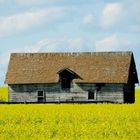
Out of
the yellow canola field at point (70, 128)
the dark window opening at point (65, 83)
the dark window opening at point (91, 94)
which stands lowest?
the yellow canola field at point (70, 128)

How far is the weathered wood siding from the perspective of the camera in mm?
59625

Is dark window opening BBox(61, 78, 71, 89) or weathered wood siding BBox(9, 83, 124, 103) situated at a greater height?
dark window opening BBox(61, 78, 71, 89)

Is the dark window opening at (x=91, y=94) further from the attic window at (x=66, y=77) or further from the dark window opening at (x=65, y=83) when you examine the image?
the dark window opening at (x=65, y=83)

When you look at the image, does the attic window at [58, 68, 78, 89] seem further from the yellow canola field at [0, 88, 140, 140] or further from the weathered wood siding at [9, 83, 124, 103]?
the yellow canola field at [0, 88, 140, 140]

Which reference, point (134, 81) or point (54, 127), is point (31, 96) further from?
point (54, 127)

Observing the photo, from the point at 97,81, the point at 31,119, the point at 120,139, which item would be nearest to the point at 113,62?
the point at 97,81

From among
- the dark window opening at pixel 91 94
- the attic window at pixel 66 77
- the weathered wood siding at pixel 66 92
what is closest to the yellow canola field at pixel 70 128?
the weathered wood siding at pixel 66 92

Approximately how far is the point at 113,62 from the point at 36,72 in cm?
777

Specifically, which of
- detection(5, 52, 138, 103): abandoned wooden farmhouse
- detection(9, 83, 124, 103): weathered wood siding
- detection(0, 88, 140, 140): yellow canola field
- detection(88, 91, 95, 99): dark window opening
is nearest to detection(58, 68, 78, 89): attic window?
detection(5, 52, 138, 103): abandoned wooden farmhouse

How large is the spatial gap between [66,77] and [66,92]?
1.51 m

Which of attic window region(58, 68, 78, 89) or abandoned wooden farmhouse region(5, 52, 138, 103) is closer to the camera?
abandoned wooden farmhouse region(5, 52, 138, 103)

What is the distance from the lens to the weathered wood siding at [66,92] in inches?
2347

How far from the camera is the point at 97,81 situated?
59.4 metres

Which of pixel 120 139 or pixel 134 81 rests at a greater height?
pixel 134 81
